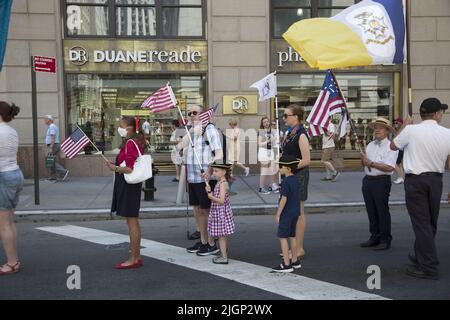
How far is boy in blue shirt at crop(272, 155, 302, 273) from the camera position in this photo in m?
5.57

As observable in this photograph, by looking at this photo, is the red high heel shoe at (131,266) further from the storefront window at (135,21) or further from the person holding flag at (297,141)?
the storefront window at (135,21)

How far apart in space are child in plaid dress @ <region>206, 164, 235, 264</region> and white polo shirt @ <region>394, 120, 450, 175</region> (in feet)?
7.11

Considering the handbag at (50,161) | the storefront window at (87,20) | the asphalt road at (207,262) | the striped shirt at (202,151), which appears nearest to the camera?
the asphalt road at (207,262)

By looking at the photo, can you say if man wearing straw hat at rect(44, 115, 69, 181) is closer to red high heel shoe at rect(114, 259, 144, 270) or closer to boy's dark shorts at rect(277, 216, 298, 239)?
red high heel shoe at rect(114, 259, 144, 270)

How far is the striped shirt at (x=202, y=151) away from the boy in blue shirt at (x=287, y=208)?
1.23m

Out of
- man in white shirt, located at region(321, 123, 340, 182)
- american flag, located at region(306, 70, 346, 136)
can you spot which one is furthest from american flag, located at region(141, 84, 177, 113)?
man in white shirt, located at region(321, 123, 340, 182)

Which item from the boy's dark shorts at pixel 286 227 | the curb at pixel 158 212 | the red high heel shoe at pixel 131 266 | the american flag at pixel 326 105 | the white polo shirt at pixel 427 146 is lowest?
the red high heel shoe at pixel 131 266

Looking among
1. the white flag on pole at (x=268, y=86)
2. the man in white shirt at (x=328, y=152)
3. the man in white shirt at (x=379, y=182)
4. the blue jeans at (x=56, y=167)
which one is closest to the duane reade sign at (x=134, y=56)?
the blue jeans at (x=56, y=167)

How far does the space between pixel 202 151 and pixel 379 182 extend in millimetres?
2468

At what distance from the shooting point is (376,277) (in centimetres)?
529

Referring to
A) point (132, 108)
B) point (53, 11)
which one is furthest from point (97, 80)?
point (53, 11)

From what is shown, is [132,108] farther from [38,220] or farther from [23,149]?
[38,220]

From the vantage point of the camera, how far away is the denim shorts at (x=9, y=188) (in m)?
5.59
